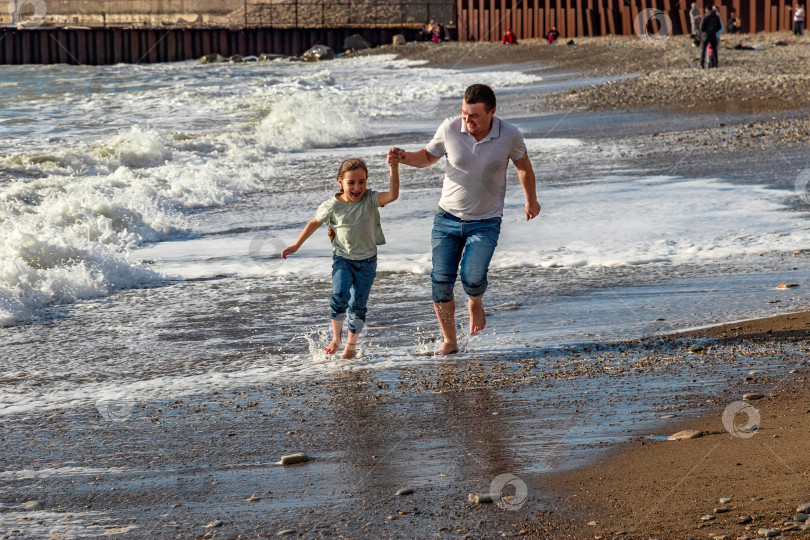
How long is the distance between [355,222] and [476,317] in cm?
92

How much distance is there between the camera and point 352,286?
6.12 meters

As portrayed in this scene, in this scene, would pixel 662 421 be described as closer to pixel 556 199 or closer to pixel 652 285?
pixel 652 285

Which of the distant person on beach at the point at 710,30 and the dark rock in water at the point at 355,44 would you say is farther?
the dark rock in water at the point at 355,44

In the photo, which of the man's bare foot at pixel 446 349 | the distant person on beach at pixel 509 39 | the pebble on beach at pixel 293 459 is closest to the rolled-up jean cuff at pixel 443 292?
the man's bare foot at pixel 446 349

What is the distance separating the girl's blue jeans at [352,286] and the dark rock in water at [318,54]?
193ft

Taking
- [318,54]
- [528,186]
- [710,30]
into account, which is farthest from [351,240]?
[318,54]

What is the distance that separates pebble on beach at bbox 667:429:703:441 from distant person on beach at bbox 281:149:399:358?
2.25 m

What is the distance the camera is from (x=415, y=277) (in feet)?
26.9

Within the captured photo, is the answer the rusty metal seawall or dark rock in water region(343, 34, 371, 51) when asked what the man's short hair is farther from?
dark rock in water region(343, 34, 371, 51)

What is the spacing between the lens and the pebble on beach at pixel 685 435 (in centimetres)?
431

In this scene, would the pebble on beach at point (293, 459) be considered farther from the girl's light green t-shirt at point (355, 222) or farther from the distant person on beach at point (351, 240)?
the girl's light green t-shirt at point (355, 222)

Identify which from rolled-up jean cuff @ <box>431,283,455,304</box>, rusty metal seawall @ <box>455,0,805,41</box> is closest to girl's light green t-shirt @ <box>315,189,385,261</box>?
rolled-up jean cuff @ <box>431,283,455,304</box>

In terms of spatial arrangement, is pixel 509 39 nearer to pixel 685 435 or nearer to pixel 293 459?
pixel 685 435

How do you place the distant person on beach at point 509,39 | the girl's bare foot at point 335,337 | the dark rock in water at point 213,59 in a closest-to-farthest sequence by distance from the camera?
the girl's bare foot at point 335,337
the distant person on beach at point 509,39
the dark rock in water at point 213,59
